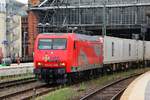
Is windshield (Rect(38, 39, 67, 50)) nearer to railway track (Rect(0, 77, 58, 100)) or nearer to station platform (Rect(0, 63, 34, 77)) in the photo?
railway track (Rect(0, 77, 58, 100))

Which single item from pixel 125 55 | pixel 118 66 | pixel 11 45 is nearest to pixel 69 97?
pixel 118 66

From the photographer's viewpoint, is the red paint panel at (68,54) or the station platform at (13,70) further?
the station platform at (13,70)

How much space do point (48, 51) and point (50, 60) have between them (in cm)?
62

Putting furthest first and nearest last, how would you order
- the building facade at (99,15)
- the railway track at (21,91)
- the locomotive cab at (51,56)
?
the building facade at (99,15) < the locomotive cab at (51,56) < the railway track at (21,91)

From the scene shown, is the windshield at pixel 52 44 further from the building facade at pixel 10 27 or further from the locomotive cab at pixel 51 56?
the building facade at pixel 10 27

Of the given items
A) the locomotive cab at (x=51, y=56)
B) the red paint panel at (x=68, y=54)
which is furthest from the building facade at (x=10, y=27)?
the locomotive cab at (x=51, y=56)

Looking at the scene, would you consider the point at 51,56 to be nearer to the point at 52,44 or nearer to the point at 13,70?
the point at 52,44

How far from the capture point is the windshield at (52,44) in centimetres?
2629

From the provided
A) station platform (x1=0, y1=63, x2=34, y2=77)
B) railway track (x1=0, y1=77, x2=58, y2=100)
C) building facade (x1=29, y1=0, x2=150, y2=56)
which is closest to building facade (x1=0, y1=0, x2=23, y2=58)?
building facade (x1=29, y1=0, x2=150, y2=56)

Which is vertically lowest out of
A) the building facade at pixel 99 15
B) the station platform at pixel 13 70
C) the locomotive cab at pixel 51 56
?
the station platform at pixel 13 70

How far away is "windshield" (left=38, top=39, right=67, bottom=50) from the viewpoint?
2629 cm

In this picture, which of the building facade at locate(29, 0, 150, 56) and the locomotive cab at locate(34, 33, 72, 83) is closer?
the locomotive cab at locate(34, 33, 72, 83)

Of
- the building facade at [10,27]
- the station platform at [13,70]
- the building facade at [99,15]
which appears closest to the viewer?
the station platform at [13,70]

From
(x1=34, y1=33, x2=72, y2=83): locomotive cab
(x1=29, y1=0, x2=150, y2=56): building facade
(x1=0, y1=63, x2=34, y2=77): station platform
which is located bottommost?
(x1=0, y1=63, x2=34, y2=77): station platform
